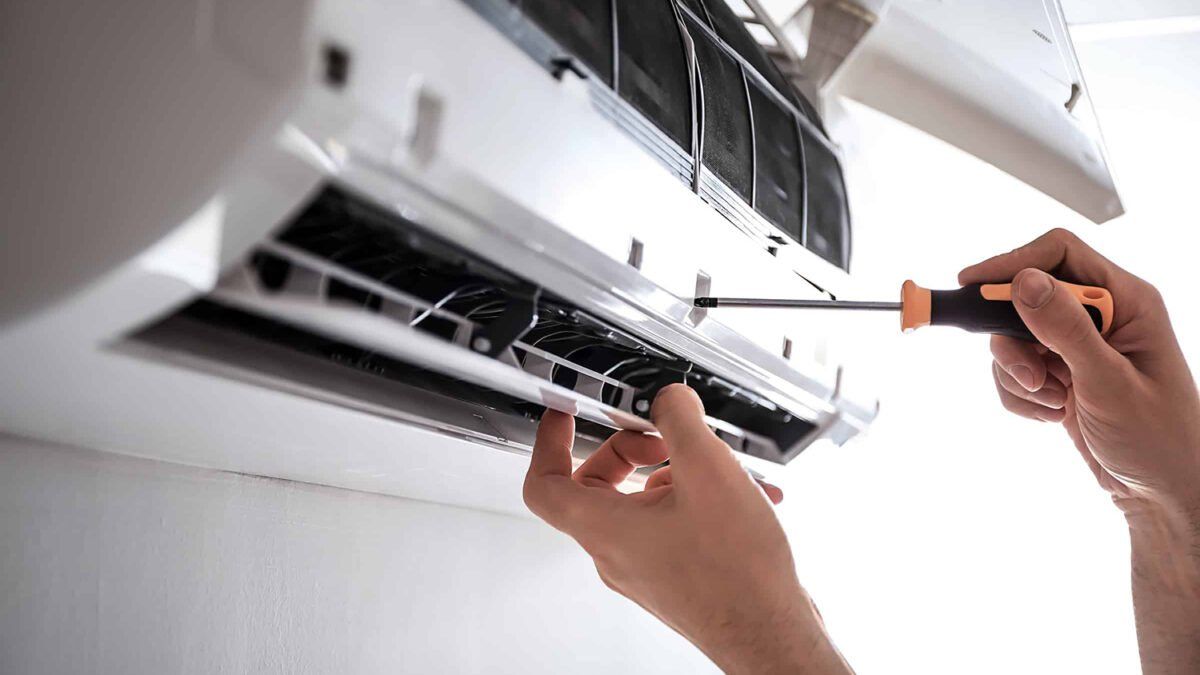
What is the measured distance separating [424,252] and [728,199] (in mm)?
360

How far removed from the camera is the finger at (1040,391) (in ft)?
3.69

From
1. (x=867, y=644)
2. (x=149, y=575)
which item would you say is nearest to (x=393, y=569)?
(x=149, y=575)

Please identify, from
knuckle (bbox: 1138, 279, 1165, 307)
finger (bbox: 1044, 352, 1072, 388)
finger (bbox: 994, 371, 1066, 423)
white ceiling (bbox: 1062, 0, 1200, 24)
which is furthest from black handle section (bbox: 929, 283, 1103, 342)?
white ceiling (bbox: 1062, 0, 1200, 24)

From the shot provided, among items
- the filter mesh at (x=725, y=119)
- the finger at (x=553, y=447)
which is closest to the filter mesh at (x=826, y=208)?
the filter mesh at (x=725, y=119)

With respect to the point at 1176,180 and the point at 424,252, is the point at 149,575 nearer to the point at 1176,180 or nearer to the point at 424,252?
the point at 424,252

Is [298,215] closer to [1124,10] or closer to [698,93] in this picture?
[698,93]

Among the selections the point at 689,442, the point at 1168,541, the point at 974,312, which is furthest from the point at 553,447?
the point at 1168,541

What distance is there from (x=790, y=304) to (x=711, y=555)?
270 millimetres

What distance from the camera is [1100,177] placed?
1203 millimetres

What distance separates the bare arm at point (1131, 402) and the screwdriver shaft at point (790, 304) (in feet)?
0.40

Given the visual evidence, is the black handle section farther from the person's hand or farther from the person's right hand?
the person's hand

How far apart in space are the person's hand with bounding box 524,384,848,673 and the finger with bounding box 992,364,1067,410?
1.93 feet

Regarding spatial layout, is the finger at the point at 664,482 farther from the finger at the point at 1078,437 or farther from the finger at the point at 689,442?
the finger at the point at 1078,437

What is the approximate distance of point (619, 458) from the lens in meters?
0.93
